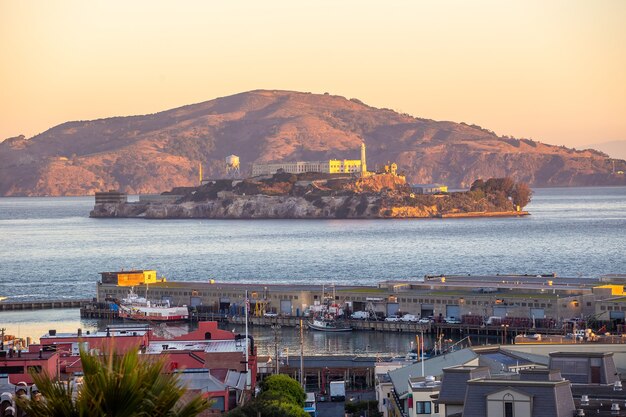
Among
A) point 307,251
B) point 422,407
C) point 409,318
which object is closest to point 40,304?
point 409,318

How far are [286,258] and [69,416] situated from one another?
6600 centimetres

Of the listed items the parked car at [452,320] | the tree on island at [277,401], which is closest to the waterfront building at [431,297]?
the parked car at [452,320]

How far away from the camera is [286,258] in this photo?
71.2m

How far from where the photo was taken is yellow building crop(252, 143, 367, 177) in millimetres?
176887

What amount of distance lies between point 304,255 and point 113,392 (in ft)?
225

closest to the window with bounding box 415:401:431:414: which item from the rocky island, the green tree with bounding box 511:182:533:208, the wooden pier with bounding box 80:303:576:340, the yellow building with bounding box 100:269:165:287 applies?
the wooden pier with bounding box 80:303:576:340

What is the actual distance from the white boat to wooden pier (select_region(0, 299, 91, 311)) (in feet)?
10.2

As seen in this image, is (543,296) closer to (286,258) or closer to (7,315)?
(7,315)

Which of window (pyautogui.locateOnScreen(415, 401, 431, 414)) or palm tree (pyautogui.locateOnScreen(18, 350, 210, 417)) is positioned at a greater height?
palm tree (pyautogui.locateOnScreen(18, 350, 210, 417))

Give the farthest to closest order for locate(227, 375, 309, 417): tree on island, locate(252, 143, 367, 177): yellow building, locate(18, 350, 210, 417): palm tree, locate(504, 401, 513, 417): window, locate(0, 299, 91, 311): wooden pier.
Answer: locate(252, 143, 367, 177): yellow building → locate(0, 299, 91, 311): wooden pier → locate(227, 375, 309, 417): tree on island → locate(504, 401, 513, 417): window → locate(18, 350, 210, 417): palm tree

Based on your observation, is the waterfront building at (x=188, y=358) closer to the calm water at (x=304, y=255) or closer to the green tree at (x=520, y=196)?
the calm water at (x=304, y=255)

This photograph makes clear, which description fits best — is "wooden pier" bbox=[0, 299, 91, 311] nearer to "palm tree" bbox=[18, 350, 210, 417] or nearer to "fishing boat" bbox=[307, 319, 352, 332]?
"fishing boat" bbox=[307, 319, 352, 332]

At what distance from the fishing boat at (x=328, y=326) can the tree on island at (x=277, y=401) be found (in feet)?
57.1

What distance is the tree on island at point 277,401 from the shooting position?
14555mm
